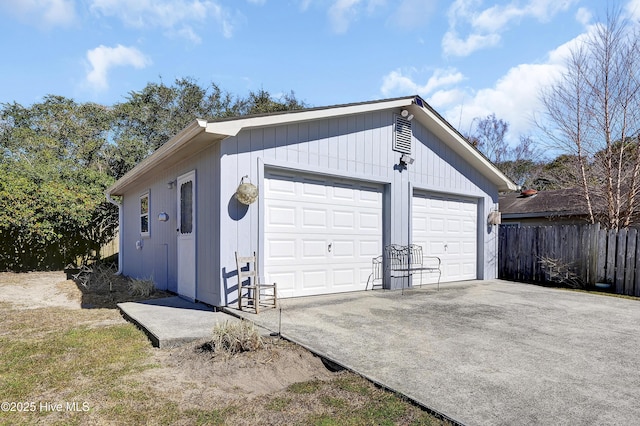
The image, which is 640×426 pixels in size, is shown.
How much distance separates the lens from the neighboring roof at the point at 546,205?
11.2 meters

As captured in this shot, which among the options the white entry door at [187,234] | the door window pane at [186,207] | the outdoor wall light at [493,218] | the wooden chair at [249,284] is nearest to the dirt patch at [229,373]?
the wooden chair at [249,284]

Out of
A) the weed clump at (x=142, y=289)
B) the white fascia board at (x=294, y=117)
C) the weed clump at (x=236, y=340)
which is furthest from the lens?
the weed clump at (x=142, y=289)

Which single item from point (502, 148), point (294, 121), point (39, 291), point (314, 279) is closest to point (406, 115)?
point (294, 121)

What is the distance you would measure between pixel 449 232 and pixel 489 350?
561cm

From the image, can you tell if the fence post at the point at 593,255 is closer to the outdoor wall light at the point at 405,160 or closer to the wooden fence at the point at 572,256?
the wooden fence at the point at 572,256

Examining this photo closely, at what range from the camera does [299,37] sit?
918 centimetres

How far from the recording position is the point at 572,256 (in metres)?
8.84

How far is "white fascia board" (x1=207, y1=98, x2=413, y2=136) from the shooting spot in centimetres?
504

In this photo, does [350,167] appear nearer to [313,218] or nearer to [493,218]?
[313,218]

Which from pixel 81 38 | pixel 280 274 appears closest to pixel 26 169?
pixel 81 38

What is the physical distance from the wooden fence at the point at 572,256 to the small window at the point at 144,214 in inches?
373

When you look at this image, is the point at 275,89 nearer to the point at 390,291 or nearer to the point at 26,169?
the point at 26,169

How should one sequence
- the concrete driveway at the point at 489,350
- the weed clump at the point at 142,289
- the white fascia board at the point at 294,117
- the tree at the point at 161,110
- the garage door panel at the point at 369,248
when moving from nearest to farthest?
the concrete driveway at the point at 489,350, the white fascia board at the point at 294,117, the weed clump at the point at 142,289, the garage door panel at the point at 369,248, the tree at the point at 161,110

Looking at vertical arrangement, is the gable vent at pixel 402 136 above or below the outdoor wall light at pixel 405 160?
above
